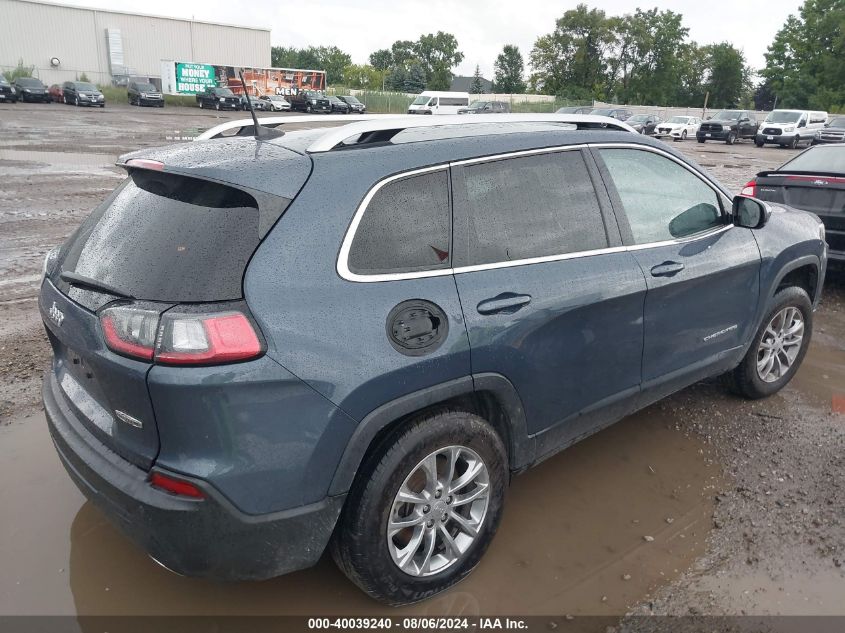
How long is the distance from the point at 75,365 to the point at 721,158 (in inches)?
1038

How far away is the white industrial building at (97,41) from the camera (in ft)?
187

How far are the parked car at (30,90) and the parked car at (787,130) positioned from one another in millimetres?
42349

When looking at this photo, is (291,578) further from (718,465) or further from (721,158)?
(721,158)

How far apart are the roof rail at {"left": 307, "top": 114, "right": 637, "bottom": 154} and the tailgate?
1.03 metres

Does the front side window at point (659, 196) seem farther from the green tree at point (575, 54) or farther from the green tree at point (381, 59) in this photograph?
the green tree at point (381, 59)

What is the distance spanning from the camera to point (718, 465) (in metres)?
3.78

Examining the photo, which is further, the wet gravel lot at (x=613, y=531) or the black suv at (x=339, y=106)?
the black suv at (x=339, y=106)

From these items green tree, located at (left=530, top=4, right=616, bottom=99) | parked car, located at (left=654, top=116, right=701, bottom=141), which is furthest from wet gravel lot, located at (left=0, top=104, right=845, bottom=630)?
A: green tree, located at (left=530, top=4, right=616, bottom=99)

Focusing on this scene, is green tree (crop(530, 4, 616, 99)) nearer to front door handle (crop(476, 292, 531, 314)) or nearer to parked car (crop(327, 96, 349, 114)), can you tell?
parked car (crop(327, 96, 349, 114))

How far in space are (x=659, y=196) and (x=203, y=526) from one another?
9.15ft

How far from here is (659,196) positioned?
3.59 metres

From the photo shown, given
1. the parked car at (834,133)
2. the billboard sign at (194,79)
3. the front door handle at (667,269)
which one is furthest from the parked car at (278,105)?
the front door handle at (667,269)

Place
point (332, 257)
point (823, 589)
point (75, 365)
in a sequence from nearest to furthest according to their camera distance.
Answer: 1. point (332, 257)
2. point (75, 365)
3. point (823, 589)

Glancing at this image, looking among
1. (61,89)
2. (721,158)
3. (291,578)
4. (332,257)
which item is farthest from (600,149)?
(61,89)
